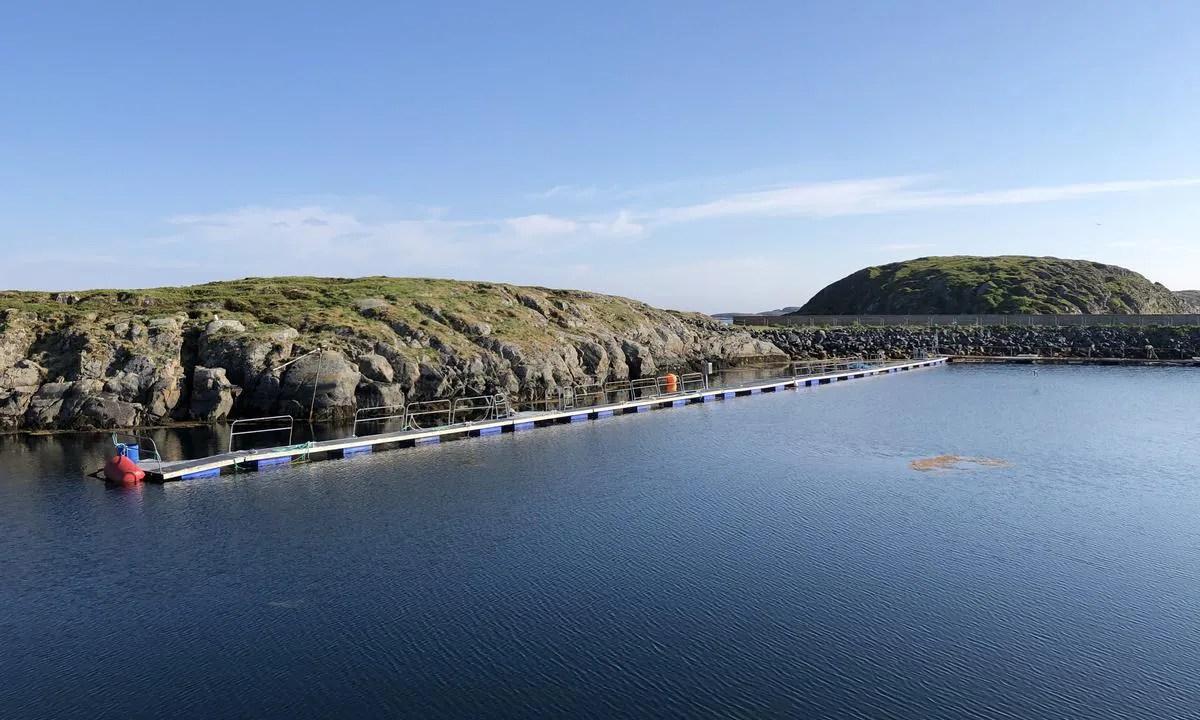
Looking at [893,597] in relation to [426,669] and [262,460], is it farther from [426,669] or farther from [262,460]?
[262,460]

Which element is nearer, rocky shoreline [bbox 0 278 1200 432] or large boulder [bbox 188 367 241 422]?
rocky shoreline [bbox 0 278 1200 432]

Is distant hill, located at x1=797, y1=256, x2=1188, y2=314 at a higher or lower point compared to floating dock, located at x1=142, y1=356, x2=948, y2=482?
higher

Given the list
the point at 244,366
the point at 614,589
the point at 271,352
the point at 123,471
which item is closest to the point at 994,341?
the point at 271,352

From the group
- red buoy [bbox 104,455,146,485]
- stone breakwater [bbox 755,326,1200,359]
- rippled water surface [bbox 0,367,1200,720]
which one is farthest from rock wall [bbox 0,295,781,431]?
stone breakwater [bbox 755,326,1200,359]

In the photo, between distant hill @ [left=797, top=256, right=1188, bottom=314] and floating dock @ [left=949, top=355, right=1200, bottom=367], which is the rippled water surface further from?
distant hill @ [left=797, top=256, right=1188, bottom=314]

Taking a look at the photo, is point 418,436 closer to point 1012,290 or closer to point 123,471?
point 123,471

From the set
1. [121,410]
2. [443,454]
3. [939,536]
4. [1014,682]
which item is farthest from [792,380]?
[1014,682]

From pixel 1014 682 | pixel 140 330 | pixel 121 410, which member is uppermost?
pixel 140 330
